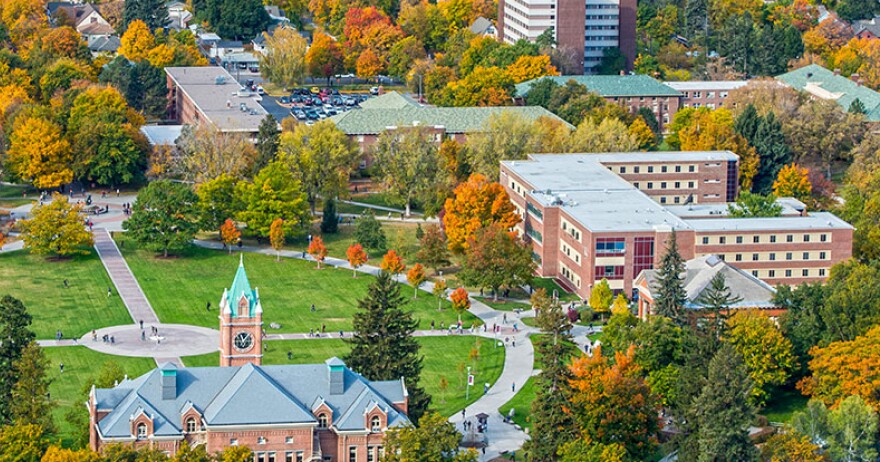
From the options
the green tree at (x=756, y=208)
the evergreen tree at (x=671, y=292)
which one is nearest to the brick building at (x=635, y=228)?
the green tree at (x=756, y=208)

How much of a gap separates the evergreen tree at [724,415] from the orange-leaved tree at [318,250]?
2329 inches

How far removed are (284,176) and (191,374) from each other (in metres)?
65.3

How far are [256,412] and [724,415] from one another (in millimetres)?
28577

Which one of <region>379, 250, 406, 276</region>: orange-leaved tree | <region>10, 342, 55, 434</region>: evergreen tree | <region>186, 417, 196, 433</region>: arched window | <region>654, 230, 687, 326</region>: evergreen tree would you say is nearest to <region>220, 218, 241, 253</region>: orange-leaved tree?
<region>379, 250, 406, 276</region>: orange-leaved tree

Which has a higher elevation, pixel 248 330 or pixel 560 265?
pixel 248 330

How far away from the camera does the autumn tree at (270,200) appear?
185750 millimetres

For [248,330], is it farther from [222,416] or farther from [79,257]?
[79,257]

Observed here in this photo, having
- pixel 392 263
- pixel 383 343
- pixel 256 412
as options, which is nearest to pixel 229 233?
pixel 392 263

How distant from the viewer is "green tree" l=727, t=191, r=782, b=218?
179 m

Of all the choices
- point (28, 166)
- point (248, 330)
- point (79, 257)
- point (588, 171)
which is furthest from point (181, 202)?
point (248, 330)

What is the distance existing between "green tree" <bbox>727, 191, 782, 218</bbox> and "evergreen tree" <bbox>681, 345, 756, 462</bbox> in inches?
2080

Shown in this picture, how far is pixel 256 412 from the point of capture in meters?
122

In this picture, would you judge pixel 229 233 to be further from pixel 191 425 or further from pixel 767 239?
pixel 191 425

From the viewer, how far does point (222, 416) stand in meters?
122
